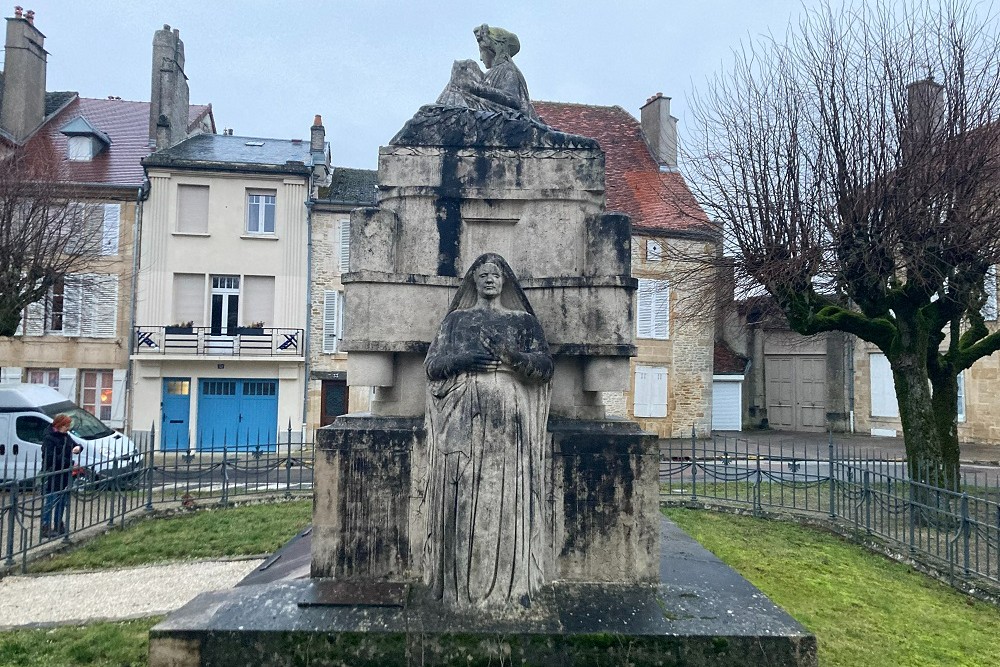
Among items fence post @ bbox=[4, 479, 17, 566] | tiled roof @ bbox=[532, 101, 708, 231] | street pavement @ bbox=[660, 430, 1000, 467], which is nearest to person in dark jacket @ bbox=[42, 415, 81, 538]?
fence post @ bbox=[4, 479, 17, 566]

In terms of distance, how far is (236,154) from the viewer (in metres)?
23.8

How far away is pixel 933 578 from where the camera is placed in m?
7.25

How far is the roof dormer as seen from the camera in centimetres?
2333

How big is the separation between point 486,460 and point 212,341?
2013 cm

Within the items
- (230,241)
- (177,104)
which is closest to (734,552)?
(230,241)

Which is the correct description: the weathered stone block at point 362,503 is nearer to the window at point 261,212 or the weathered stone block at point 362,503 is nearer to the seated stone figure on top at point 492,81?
the seated stone figure on top at point 492,81

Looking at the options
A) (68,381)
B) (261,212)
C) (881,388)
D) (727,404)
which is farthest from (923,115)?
(68,381)

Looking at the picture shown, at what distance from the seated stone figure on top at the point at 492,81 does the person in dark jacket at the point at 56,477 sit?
7046mm

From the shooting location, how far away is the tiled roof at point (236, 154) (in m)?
22.0

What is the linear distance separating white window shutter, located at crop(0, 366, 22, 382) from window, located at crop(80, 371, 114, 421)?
6.44ft

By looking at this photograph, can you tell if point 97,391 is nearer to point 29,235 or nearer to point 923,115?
point 29,235

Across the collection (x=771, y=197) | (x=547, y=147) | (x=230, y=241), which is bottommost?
(x=547, y=147)

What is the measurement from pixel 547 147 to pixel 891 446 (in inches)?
839

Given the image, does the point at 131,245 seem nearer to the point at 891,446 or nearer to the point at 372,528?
the point at 372,528
